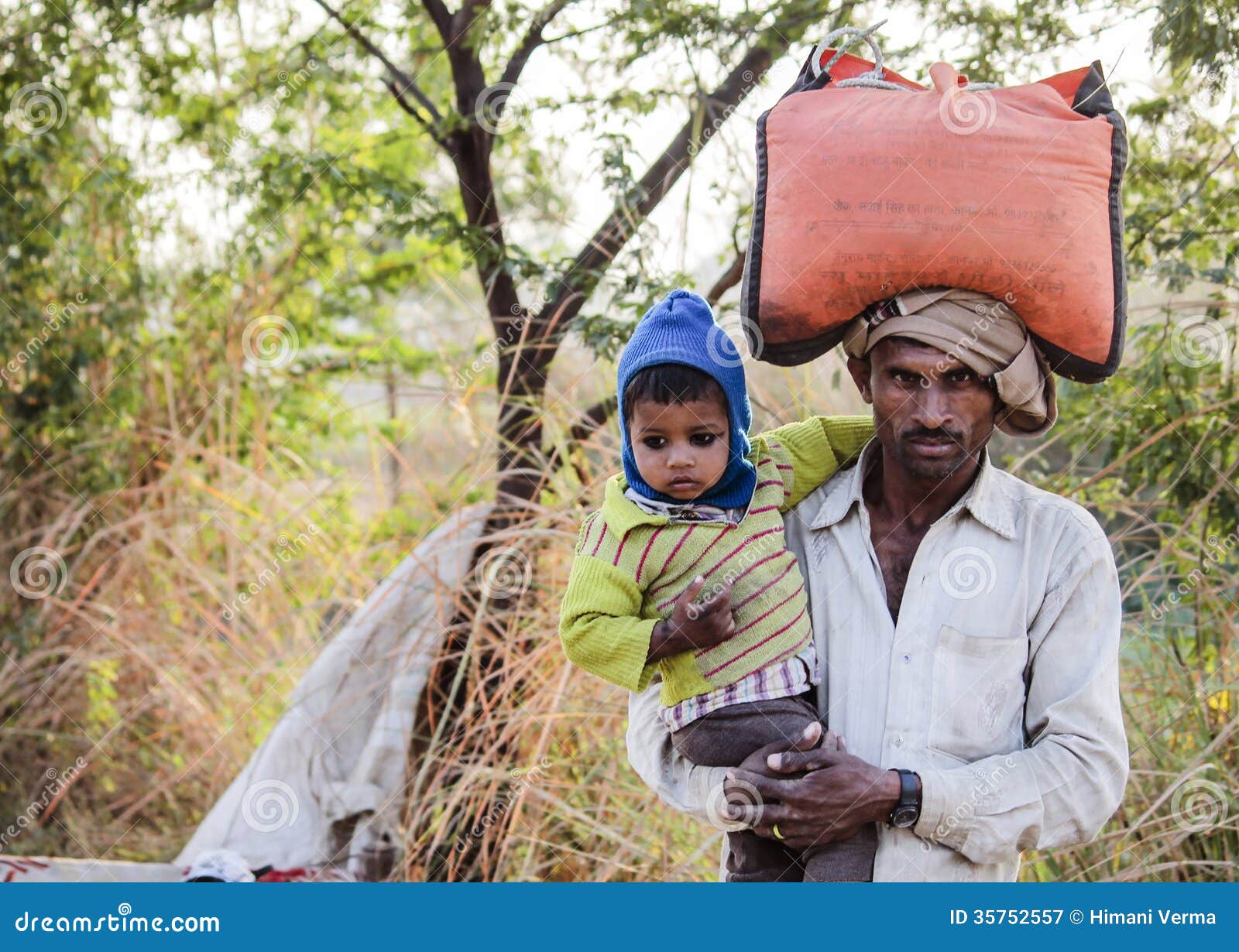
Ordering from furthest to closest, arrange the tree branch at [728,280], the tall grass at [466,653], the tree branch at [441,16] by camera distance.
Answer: the tree branch at [441,16] → the tree branch at [728,280] → the tall grass at [466,653]

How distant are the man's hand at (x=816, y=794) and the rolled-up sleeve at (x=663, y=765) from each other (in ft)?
0.44

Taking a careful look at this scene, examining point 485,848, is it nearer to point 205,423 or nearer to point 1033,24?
point 205,423

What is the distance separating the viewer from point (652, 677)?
219 centimetres

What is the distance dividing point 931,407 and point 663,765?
2.55 feet

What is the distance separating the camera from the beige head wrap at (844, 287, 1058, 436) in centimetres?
205

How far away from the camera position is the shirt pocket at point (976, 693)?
2.03 metres

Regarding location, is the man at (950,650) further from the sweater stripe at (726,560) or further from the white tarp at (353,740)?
the white tarp at (353,740)

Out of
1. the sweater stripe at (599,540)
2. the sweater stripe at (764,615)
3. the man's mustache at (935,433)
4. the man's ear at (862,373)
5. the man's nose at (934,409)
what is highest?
the man's ear at (862,373)

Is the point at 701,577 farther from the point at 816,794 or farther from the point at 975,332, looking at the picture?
the point at 975,332

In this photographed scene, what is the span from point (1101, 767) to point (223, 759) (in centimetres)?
367

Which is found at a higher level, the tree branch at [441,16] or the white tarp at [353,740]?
the tree branch at [441,16]

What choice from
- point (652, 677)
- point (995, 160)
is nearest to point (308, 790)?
point (652, 677)

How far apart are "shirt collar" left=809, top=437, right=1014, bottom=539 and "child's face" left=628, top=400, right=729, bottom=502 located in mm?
234

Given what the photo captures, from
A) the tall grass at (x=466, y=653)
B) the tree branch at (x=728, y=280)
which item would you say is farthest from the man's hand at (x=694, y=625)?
the tree branch at (x=728, y=280)
